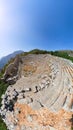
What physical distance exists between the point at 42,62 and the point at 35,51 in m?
3.99

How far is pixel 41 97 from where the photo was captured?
23.2 m

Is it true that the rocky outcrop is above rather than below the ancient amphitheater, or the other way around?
above

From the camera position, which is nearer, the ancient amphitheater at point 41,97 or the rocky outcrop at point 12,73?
the ancient amphitheater at point 41,97

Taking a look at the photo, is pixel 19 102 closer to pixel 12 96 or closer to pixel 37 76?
pixel 12 96

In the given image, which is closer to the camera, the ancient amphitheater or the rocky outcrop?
the ancient amphitheater

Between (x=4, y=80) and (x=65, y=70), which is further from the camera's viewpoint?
(x=4, y=80)

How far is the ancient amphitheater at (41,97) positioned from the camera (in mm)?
21516

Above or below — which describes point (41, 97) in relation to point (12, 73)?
below

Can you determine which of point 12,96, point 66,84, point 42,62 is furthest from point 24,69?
point 66,84

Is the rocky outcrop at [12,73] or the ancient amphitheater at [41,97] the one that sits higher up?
the rocky outcrop at [12,73]

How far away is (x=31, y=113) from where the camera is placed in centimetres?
2245

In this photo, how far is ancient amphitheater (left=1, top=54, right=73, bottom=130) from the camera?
21.5 m

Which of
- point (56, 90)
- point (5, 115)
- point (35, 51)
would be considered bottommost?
point (5, 115)

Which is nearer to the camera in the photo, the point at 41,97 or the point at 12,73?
the point at 41,97
